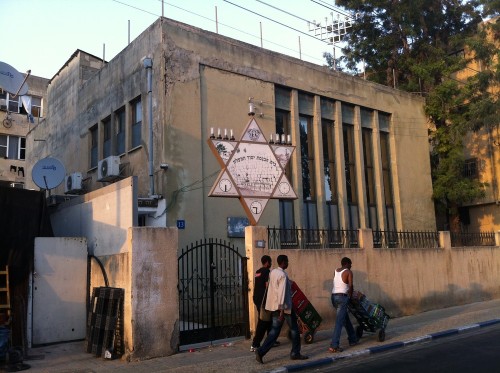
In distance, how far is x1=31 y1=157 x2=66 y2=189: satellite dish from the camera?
560 inches

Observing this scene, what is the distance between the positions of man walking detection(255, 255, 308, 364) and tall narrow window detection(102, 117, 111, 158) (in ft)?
35.5

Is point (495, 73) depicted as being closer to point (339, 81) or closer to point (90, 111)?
point (339, 81)

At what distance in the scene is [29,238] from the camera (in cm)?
1157

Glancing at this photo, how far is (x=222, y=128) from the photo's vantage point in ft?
51.4

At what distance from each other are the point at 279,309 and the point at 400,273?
7.12m

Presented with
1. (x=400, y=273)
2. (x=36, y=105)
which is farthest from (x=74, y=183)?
(x=36, y=105)

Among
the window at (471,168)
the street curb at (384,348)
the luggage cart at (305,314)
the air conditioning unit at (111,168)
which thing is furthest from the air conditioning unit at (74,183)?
the window at (471,168)

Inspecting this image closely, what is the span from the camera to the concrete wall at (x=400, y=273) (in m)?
12.0

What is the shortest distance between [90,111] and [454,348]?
49.3 ft

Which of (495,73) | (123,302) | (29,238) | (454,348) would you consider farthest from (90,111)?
(495,73)

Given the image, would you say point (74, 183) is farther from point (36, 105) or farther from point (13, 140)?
point (36, 105)

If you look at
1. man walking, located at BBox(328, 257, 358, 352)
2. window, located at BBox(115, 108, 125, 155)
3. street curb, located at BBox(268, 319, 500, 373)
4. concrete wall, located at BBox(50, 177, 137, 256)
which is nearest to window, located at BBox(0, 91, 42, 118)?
window, located at BBox(115, 108, 125, 155)

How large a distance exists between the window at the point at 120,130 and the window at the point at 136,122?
81cm

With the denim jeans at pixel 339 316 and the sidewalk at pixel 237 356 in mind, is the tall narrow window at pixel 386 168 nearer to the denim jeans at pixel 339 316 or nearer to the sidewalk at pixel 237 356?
the sidewalk at pixel 237 356
